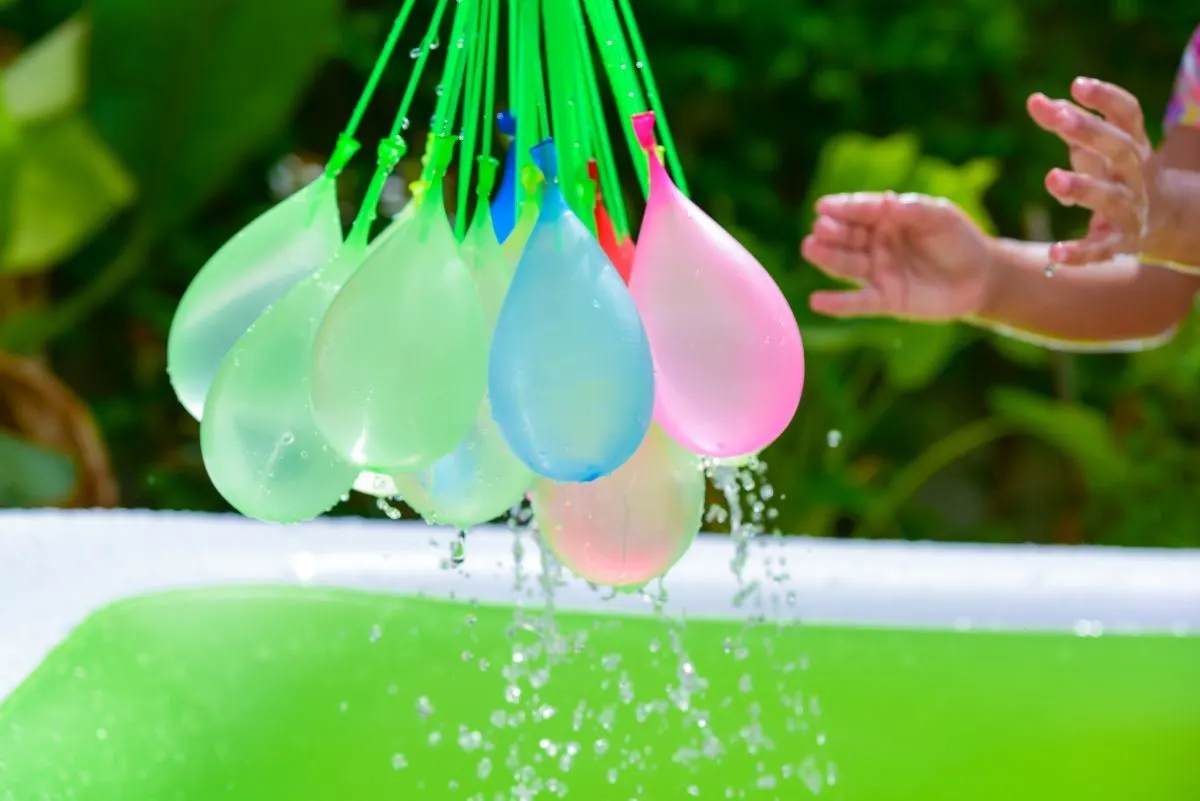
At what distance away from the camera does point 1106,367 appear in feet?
7.59

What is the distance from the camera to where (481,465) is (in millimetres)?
607

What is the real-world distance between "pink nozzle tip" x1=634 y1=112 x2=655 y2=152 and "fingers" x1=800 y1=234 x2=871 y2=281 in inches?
13.4

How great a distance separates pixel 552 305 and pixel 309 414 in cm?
12

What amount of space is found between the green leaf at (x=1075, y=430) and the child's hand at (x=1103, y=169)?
128 cm

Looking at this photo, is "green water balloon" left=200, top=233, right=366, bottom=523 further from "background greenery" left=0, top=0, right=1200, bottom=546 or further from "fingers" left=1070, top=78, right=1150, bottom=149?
"background greenery" left=0, top=0, right=1200, bottom=546

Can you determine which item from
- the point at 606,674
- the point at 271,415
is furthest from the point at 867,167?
the point at 271,415

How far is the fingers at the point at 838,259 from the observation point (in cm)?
90

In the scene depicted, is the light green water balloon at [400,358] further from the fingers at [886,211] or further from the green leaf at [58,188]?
the green leaf at [58,188]

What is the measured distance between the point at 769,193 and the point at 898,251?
1294mm

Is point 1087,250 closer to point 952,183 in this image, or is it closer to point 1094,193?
point 1094,193

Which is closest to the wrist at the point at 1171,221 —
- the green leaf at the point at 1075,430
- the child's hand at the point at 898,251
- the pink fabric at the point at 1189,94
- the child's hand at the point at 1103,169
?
the child's hand at the point at 1103,169

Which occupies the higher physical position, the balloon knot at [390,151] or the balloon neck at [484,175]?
the balloon knot at [390,151]

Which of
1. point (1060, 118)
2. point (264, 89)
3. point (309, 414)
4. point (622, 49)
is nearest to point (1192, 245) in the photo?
point (1060, 118)

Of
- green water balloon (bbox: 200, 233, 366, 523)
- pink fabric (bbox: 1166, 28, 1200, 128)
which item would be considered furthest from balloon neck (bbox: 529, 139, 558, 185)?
pink fabric (bbox: 1166, 28, 1200, 128)
